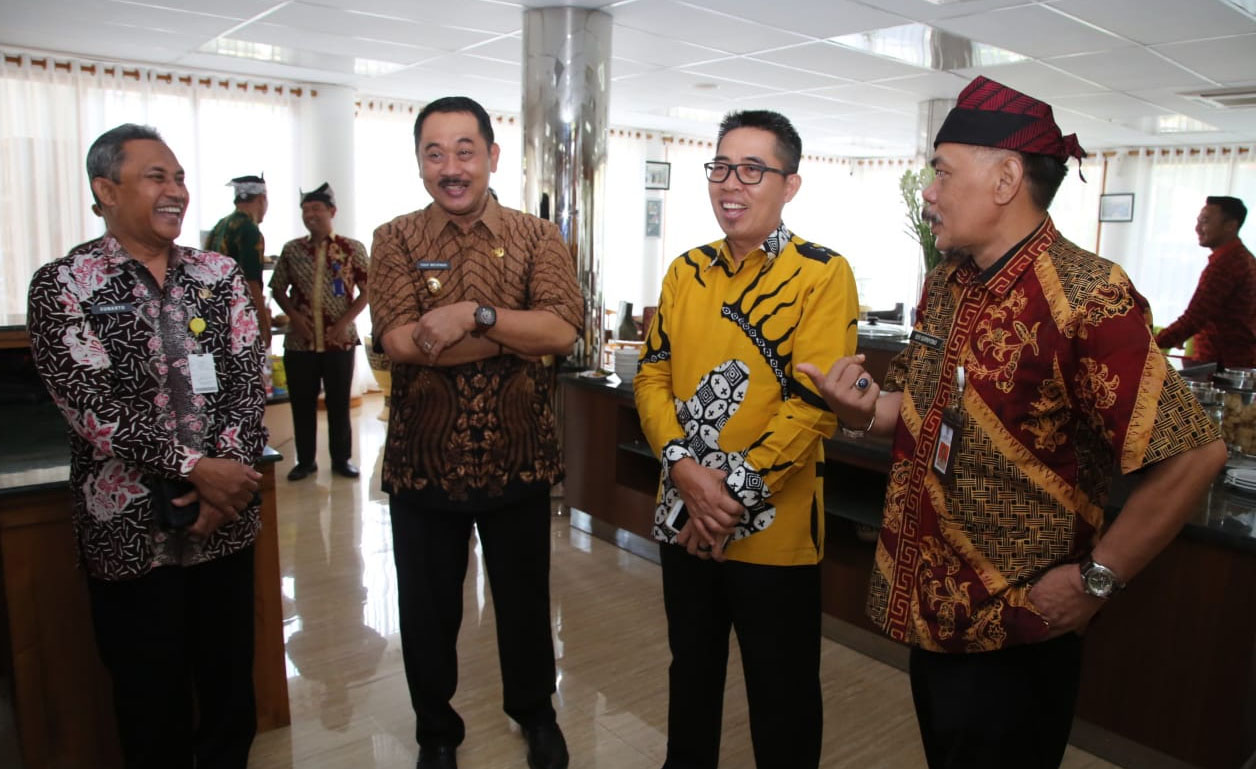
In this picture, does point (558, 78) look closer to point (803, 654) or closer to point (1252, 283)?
point (803, 654)

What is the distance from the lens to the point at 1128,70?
19.8 feet

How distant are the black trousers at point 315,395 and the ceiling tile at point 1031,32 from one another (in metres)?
4.10

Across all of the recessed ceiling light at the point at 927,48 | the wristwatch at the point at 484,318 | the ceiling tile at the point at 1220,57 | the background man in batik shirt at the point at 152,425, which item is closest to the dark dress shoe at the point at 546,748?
the background man in batik shirt at the point at 152,425

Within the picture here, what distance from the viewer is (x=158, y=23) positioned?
218 inches

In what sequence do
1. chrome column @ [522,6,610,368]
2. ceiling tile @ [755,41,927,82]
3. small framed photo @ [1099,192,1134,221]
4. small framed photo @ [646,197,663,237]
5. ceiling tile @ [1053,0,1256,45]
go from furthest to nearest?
small framed photo @ [646,197,663,237]
small framed photo @ [1099,192,1134,221]
ceiling tile @ [755,41,927,82]
chrome column @ [522,6,610,368]
ceiling tile @ [1053,0,1256,45]

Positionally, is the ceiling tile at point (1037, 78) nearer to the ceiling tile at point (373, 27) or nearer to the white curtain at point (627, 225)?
the ceiling tile at point (373, 27)

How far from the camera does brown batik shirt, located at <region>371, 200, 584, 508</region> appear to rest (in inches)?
83.6

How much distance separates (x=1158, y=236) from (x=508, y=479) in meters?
10.3

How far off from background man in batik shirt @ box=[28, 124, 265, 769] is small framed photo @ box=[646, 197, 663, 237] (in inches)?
350

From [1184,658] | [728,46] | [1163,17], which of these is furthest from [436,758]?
[1163,17]

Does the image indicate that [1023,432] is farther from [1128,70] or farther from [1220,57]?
[1128,70]

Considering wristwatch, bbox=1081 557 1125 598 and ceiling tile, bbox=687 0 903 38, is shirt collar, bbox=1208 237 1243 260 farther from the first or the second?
wristwatch, bbox=1081 557 1125 598

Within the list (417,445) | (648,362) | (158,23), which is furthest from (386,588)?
(158,23)

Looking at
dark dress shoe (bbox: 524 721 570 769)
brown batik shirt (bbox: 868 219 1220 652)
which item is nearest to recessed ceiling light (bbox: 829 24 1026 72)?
brown batik shirt (bbox: 868 219 1220 652)
